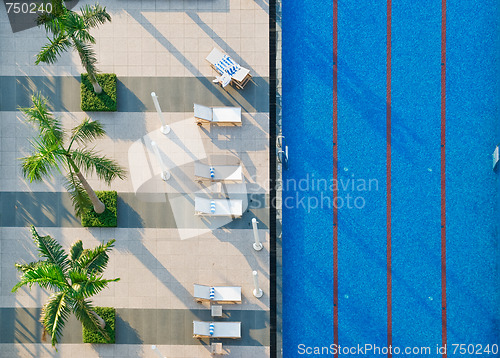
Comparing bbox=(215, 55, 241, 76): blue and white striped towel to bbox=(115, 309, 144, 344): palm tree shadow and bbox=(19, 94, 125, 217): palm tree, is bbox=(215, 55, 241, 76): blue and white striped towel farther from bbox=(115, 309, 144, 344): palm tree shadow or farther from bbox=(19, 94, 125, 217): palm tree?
bbox=(115, 309, 144, 344): palm tree shadow

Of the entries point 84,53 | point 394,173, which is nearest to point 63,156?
point 84,53

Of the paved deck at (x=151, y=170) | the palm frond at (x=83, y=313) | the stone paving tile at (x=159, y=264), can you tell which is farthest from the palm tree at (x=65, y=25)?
the palm frond at (x=83, y=313)

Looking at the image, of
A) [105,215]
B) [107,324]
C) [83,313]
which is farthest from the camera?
[105,215]

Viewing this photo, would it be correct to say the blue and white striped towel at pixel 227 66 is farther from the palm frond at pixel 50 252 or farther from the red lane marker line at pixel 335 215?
the palm frond at pixel 50 252

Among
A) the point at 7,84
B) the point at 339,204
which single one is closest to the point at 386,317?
the point at 339,204

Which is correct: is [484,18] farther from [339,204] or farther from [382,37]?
[339,204]

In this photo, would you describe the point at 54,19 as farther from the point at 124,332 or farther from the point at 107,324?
the point at 124,332
